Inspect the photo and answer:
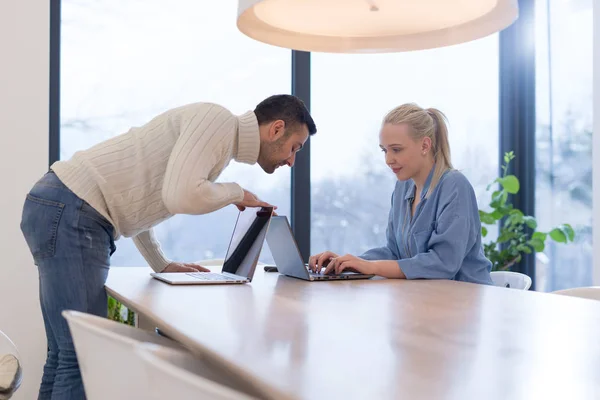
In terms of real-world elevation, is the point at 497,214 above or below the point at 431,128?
below

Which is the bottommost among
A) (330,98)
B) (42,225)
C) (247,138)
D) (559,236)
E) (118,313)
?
(118,313)

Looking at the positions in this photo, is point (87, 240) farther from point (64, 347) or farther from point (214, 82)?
point (214, 82)

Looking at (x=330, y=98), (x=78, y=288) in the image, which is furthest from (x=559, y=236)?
(x=78, y=288)

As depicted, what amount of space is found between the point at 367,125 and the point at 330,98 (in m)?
0.29

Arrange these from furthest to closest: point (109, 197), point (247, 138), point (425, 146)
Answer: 1. point (425, 146)
2. point (247, 138)
3. point (109, 197)

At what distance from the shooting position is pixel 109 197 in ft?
6.64

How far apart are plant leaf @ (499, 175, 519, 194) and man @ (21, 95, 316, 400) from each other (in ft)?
8.77

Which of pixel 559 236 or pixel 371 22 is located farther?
pixel 559 236

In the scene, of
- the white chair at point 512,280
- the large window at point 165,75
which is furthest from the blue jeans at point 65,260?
the large window at point 165,75

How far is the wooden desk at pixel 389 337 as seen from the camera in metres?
0.83

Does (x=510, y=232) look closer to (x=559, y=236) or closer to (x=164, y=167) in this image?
(x=559, y=236)

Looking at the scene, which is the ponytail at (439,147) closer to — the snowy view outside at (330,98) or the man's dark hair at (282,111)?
the man's dark hair at (282,111)

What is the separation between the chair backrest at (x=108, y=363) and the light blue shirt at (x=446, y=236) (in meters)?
1.37

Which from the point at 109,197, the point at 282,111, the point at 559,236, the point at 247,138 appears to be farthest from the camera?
the point at 559,236
